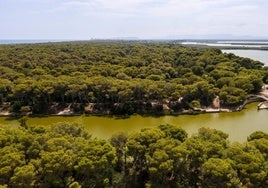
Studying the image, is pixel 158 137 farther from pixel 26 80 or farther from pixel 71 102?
pixel 26 80

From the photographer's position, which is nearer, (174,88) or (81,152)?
(81,152)

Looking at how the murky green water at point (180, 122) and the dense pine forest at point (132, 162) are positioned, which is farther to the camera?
the murky green water at point (180, 122)

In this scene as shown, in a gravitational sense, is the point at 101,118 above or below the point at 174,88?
below

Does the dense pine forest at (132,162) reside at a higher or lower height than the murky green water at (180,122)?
higher

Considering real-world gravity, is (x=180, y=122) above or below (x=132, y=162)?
below

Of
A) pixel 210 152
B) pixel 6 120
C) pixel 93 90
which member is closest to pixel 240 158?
pixel 210 152
